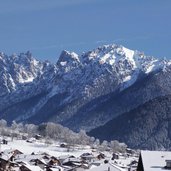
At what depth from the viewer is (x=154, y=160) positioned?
239 ft

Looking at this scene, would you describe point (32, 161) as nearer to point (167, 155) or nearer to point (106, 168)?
point (106, 168)

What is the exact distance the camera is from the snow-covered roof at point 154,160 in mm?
70656

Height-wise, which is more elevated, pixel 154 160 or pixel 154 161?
pixel 154 160

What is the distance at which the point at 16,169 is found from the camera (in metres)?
156

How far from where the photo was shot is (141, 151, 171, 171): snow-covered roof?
70.7 metres

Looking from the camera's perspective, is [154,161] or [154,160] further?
[154,160]

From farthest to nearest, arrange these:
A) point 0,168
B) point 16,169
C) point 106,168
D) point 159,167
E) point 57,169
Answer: point 57,169
point 16,169
point 0,168
point 106,168
point 159,167

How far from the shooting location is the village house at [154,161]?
70562mm

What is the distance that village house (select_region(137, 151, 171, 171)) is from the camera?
70.6 m

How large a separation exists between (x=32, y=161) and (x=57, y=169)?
2933cm

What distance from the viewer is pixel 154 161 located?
72688 millimetres

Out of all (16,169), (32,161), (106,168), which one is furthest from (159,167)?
(32,161)

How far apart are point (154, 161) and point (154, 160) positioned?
261mm

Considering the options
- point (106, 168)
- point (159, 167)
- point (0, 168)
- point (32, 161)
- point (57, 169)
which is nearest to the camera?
point (159, 167)
